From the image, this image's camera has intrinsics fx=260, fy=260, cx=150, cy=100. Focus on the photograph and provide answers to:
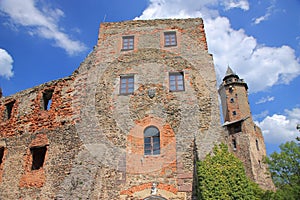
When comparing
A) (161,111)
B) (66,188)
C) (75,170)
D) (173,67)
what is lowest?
(66,188)

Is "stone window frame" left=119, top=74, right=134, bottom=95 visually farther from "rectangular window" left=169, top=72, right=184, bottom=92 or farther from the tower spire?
the tower spire

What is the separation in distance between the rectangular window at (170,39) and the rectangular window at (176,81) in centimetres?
196

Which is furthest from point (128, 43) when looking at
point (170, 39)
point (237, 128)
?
point (237, 128)

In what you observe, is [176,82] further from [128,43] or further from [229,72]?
[229,72]

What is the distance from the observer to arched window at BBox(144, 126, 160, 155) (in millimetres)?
11521

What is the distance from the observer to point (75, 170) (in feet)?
37.3

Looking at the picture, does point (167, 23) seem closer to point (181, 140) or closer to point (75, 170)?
point (181, 140)

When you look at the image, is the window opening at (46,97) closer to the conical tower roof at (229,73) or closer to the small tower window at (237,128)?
the small tower window at (237,128)

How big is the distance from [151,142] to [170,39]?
6120 millimetres

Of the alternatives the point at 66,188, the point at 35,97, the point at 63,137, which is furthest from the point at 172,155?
the point at 35,97

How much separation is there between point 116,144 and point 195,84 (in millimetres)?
4821

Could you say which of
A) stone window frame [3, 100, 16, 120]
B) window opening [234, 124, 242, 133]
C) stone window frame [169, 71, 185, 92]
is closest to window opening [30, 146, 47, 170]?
stone window frame [3, 100, 16, 120]

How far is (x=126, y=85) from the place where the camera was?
43.7ft

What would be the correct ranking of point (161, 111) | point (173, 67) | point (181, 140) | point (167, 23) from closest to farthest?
point (181, 140), point (161, 111), point (173, 67), point (167, 23)
